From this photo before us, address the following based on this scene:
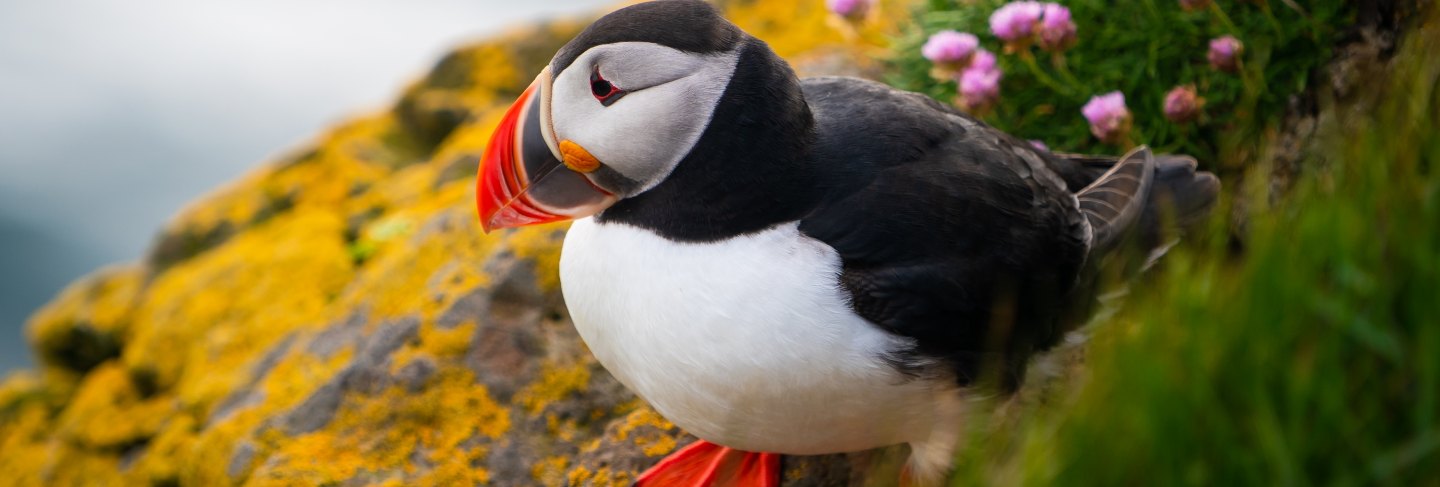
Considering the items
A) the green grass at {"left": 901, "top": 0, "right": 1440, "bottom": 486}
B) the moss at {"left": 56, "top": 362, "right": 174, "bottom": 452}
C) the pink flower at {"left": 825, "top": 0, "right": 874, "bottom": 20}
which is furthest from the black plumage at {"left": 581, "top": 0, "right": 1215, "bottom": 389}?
the moss at {"left": 56, "top": 362, "right": 174, "bottom": 452}

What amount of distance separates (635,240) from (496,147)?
424mm

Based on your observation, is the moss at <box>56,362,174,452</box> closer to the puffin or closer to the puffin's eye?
the puffin

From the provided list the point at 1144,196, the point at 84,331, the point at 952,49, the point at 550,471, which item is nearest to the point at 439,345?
the point at 550,471

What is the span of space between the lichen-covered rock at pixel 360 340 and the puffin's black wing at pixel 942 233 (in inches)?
29.5

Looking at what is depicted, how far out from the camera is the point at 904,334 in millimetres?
2584

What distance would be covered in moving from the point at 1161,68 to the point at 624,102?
2372mm

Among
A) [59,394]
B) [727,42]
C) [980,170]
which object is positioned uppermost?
[727,42]

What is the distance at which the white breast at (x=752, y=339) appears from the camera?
98.3 inches

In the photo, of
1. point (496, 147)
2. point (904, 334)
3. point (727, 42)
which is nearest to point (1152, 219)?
point (904, 334)

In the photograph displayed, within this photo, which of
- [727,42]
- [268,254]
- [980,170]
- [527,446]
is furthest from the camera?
[268,254]

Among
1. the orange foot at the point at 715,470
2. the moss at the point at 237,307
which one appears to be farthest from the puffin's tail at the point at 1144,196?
the moss at the point at 237,307

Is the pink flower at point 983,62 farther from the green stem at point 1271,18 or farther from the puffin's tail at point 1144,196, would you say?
the green stem at point 1271,18

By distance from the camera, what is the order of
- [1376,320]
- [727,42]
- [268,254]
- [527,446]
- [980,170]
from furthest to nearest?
[268,254], [527,446], [980,170], [727,42], [1376,320]

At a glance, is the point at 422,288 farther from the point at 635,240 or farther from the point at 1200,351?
the point at 1200,351
